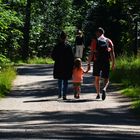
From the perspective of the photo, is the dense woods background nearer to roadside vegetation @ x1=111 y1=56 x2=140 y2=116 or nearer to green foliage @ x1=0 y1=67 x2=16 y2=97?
roadside vegetation @ x1=111 y1=56 x2=140 y2=116

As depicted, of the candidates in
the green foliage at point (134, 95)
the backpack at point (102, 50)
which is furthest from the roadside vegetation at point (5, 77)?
the green foliage at point (134, 95)

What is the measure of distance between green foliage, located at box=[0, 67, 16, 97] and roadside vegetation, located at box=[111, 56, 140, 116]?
388cm

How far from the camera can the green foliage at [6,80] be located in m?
20.7

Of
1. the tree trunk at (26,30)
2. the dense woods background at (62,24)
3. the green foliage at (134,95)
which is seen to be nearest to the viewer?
the green foliage at (134,95)

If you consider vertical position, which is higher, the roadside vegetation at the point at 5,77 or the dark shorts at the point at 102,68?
the dark shorts at the point at 102,68

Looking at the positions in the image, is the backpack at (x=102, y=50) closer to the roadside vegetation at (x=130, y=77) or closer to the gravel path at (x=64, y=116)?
the gravel path at (x=64, y=116)

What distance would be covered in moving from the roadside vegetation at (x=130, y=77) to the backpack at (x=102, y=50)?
1438 mm

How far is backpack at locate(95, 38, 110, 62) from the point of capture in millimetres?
18172

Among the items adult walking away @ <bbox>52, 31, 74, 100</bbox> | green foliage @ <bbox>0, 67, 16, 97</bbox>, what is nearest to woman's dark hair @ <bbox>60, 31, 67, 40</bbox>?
adult walking away @ <bbox>52, 31, 74, 100</bbox>

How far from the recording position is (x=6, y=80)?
23.3 meters

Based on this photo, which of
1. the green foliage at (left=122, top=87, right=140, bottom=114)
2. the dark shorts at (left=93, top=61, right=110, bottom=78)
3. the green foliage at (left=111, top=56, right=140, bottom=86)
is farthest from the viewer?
the green foliage at (left=111, top=56, right=140, bottom=86)

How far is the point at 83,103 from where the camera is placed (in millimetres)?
17234

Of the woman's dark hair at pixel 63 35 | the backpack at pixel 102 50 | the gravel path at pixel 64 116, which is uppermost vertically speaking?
the woman's dark hair at pixel 63 35

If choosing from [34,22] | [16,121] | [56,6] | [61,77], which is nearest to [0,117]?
[16,121]
